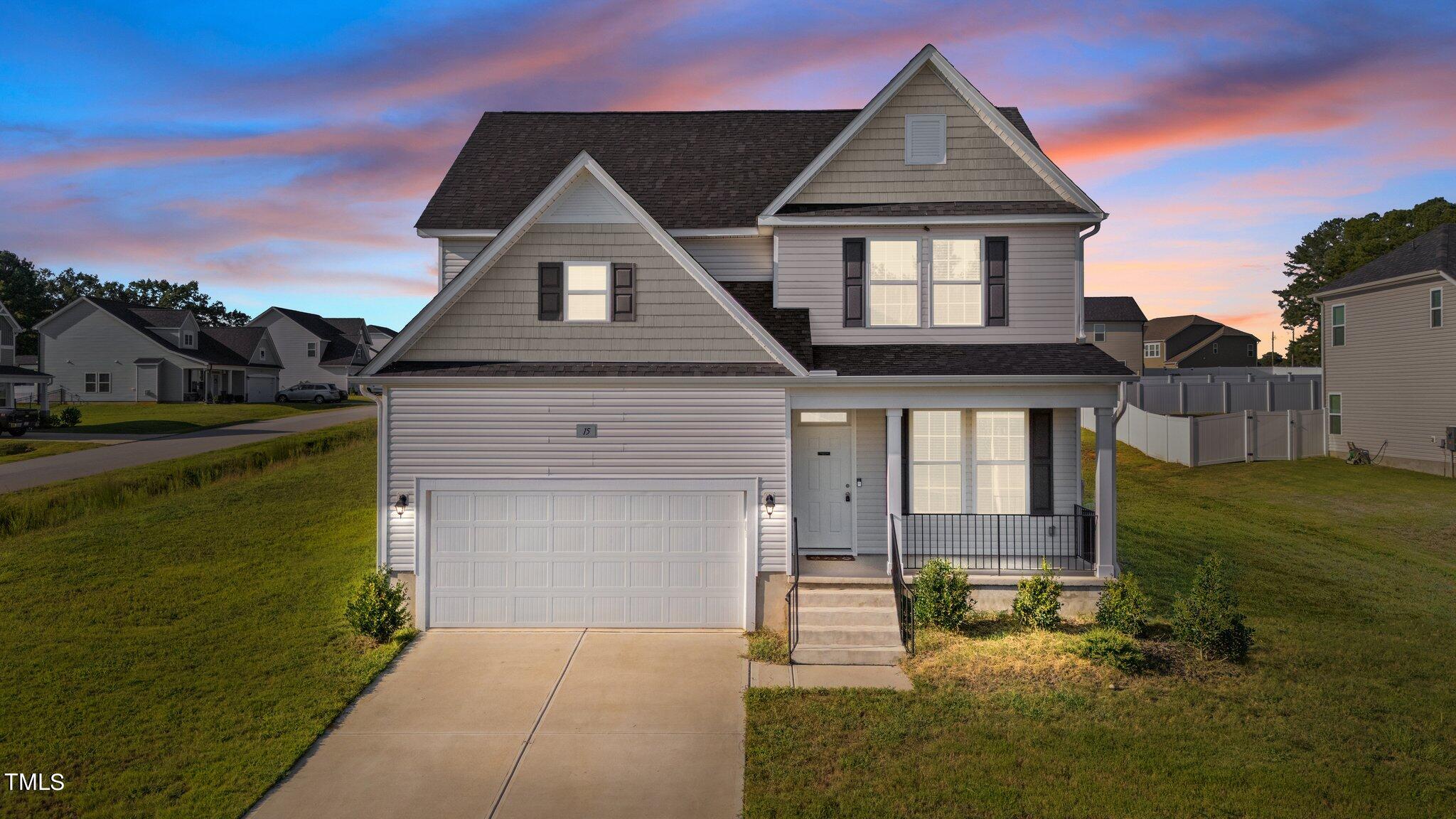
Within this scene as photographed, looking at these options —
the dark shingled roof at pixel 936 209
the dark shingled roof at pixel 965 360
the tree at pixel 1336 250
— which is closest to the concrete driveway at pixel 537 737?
the dark shingled roof at pixel 965 360

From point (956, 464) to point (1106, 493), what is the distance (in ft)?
7.85

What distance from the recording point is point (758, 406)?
41.8 ft

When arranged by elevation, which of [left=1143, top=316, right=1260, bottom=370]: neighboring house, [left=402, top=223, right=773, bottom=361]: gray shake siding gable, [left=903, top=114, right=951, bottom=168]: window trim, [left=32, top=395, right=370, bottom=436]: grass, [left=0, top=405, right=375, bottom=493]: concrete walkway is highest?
[left=1143, top=316, right=1260, bottom=370]: neighboring house

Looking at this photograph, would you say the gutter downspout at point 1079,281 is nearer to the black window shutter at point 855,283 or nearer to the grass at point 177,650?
the black window shutter at point 855,283

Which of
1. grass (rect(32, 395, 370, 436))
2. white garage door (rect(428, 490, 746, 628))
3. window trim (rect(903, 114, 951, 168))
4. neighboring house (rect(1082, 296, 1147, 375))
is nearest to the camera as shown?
white garage door (rect(428, 490, 746, 628))

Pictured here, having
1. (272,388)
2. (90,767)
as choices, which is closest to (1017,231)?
(90,767)

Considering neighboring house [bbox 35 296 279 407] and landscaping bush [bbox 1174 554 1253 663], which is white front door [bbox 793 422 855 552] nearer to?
landscaping bush [bbox 1174 554 1253 663]

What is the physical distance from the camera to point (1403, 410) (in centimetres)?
2725

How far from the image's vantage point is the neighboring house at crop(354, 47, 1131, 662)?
12703 mm

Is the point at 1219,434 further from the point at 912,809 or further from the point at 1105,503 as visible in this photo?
the point at 912,809

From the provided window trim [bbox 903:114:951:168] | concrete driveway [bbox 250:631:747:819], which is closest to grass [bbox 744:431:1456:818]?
concrete driveway [bbox 250:631:747:819]

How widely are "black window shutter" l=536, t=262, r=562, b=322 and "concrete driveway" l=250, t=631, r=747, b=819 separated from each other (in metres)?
5.20

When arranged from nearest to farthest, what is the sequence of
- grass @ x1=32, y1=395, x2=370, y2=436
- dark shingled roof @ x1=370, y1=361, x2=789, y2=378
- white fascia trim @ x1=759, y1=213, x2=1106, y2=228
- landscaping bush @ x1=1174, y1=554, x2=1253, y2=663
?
landscaping bush @ x1=1174, y1=554, x2=1253, y2=663 → dark shingled roof @ x1=370, y1=361, x2=789, y2=378 → white fascia trim @ x1=759, y1=213, x2=1106, y2=228 → grass @ x1=32, y1=395, x2=370, y2=436

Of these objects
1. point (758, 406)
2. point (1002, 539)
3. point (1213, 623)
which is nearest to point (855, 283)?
point (758, 406)
